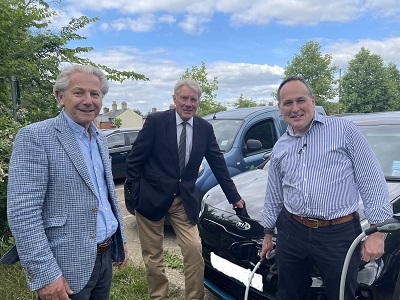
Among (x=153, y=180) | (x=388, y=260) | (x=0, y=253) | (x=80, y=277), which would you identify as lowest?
(x=0, y=253)

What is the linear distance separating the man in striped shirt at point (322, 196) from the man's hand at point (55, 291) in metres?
1.26

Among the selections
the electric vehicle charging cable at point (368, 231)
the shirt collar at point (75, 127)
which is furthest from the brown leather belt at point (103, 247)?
the electric vehicle charging cable at point (368, 231)

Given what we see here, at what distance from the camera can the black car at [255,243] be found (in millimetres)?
2086

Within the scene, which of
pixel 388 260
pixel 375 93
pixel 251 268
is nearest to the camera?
pixel 388 260

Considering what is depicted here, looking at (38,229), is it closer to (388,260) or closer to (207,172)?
(388,260)

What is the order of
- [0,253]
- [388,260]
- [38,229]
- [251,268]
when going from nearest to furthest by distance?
[38,229]
[388,260]
[251,268]
[0,253]

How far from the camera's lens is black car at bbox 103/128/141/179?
9.73 metres

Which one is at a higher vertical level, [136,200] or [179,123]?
[179,123]

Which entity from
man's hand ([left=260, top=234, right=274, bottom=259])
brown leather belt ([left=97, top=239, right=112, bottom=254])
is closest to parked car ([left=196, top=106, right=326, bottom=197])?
man's hand ([left=260, top=234, right=274, bottom=259])

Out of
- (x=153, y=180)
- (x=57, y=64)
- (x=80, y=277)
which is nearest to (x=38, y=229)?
(x=80, y=277)

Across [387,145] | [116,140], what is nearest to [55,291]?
[387,145]

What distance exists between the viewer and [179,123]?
300cm

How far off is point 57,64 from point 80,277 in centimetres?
644

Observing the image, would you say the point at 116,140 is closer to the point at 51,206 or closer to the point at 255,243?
the point at 255,243
